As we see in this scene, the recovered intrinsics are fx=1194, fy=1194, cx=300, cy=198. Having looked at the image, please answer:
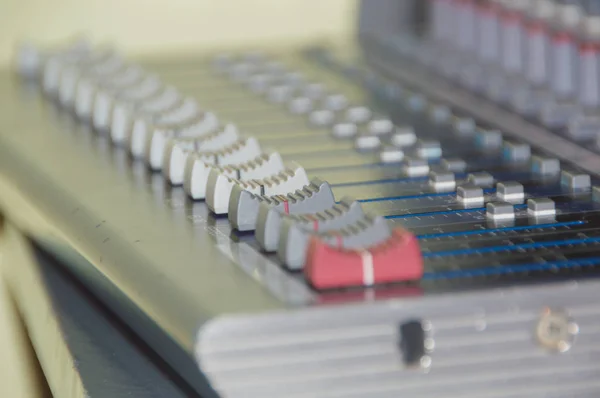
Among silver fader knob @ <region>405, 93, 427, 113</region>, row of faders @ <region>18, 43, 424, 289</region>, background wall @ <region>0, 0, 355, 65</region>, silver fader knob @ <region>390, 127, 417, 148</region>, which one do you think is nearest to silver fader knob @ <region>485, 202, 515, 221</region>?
row of faders @ <region>18, 43, 424, 289</region>

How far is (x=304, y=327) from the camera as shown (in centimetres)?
90

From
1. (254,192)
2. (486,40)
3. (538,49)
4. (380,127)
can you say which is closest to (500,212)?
(254,192)

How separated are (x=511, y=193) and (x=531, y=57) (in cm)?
64

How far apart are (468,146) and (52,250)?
1.76ft

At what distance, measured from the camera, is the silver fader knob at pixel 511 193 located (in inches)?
48.8

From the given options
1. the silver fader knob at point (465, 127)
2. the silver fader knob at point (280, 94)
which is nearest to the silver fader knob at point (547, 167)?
the silver fader knob at point (465, 127)

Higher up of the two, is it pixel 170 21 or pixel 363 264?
pixel 363 264

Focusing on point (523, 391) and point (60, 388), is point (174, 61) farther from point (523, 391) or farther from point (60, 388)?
point (523, 391)

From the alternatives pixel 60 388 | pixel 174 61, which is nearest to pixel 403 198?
pixel 60 388

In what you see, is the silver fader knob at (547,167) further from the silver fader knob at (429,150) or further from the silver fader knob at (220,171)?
the silver fader knob at (220,171)

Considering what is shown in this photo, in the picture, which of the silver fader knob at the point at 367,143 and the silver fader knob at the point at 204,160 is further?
the silver fader knob at the point at 367,143

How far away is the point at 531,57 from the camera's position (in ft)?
6.02

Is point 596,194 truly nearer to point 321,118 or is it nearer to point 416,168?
point 416,168

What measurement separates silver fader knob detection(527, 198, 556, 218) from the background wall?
174cm
